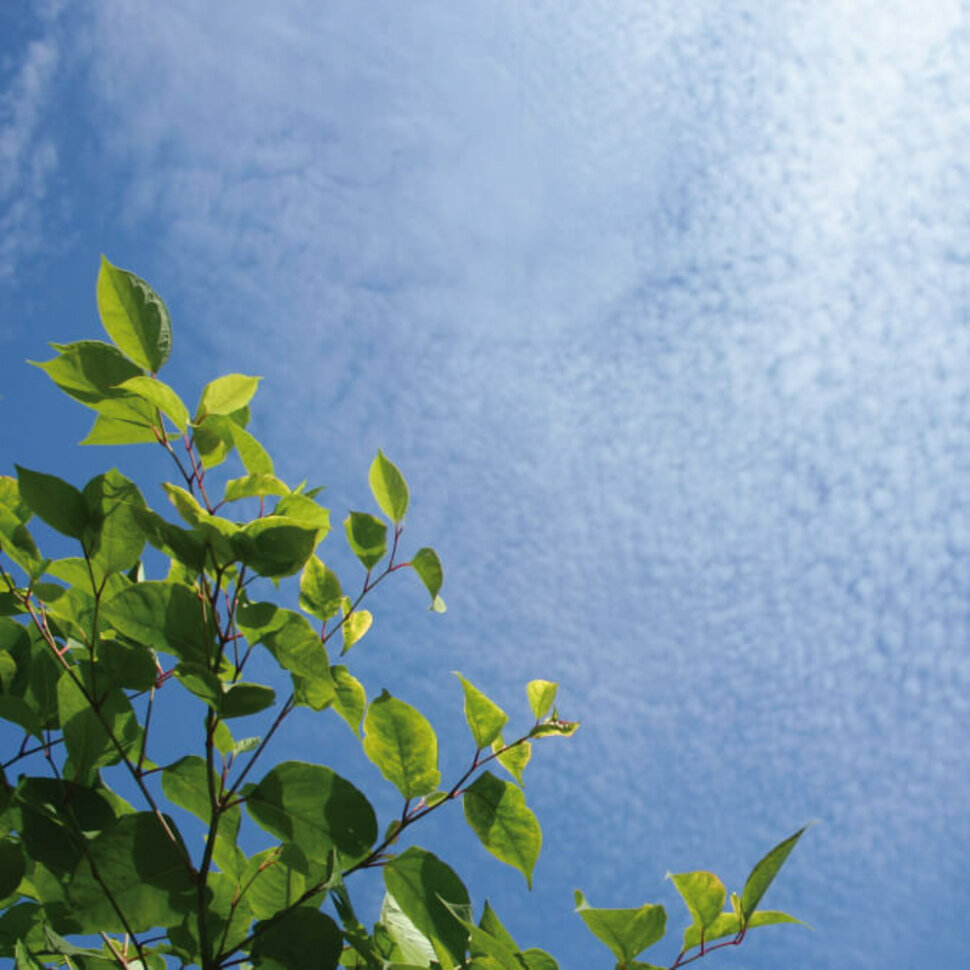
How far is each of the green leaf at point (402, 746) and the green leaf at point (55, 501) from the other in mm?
501

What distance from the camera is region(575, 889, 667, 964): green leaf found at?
1.12 meters

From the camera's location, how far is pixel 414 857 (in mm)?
1201

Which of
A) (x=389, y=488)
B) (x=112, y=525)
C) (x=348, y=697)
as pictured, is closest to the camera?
(x=112, y=525)

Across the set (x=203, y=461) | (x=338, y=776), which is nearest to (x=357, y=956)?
(x=338, y=776)

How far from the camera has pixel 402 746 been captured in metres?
1.21

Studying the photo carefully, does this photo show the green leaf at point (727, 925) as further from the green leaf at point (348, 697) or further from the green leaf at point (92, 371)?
the green leaf at point (92, 371)

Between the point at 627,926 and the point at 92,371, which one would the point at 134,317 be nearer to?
the point at 92,371

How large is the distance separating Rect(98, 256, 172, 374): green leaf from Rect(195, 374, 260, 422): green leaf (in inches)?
3.4

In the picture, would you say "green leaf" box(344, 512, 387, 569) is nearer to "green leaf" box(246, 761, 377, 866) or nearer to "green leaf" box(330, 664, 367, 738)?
"green leaf" box(330, 664, 367, 738)

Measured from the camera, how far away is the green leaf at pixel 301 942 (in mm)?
1133

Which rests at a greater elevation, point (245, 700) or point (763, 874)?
point (245, 700)

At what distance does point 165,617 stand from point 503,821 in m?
0.60

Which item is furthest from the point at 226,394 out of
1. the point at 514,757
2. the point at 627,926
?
the point at 627,926

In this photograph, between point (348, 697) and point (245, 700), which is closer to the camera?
point (245, 700)
